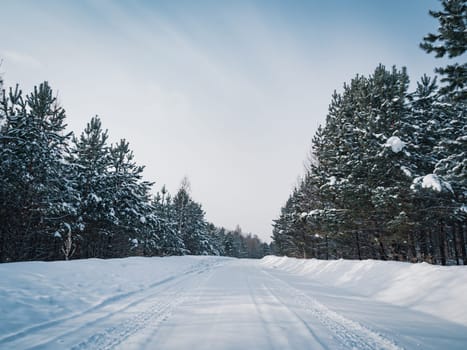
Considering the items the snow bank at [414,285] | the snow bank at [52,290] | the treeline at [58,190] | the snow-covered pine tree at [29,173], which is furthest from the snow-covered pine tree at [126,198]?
the snow bank at [414,285]

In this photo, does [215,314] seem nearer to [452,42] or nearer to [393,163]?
[452,42]

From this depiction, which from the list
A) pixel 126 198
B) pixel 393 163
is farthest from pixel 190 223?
pixel 393 163

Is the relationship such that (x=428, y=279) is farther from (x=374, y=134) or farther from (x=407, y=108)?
(x=407, y=108)

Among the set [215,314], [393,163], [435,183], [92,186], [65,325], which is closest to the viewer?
[65,325]

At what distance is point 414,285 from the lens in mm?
7637

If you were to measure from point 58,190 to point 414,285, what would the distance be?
57.3 ft

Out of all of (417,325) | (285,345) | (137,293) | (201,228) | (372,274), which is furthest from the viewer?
(201,228)

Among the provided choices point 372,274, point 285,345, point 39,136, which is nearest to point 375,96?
point 372,274

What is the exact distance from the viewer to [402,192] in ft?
46.9

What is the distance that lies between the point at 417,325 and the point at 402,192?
36.7 ft

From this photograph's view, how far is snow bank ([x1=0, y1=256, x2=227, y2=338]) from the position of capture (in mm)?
4539

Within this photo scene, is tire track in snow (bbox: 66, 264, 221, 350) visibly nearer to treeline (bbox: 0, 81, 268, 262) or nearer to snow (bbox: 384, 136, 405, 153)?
treeline (bbox: 0, 81, 268, 262)

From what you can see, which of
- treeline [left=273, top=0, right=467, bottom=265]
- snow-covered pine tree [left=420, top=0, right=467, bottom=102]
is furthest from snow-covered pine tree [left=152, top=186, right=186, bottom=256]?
snow-covered pine tree [left=420, top=0, right=467, bottom=102]

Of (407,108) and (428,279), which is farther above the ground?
(407,108)
